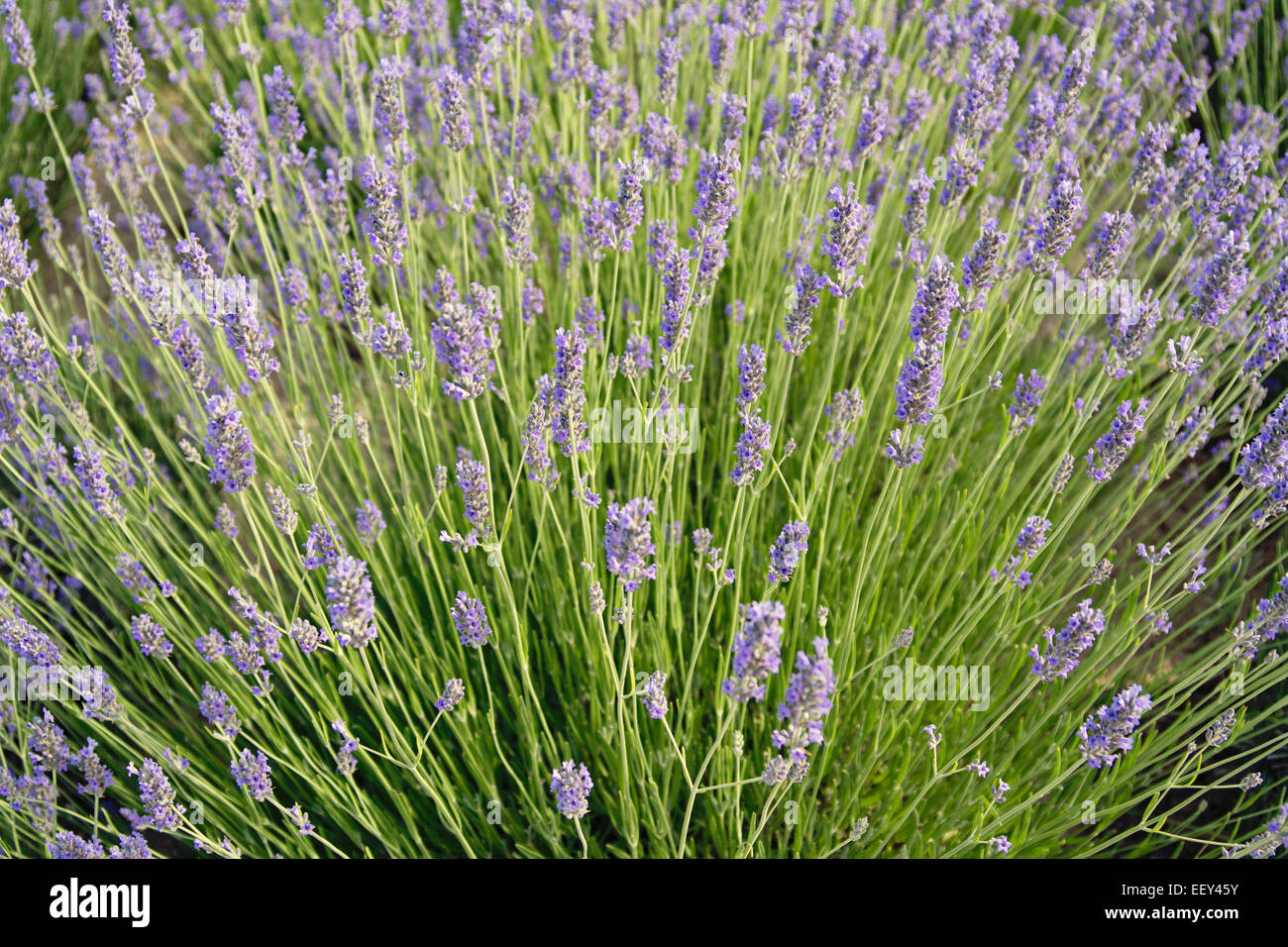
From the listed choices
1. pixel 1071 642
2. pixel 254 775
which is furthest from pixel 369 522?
pixel 1071 642

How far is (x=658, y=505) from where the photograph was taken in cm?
226

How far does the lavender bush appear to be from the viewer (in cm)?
174

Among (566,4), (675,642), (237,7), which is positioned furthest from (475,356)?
(237,7)

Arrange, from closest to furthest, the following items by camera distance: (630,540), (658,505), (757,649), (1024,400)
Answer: (757,649), (630,540), (1024,400), (658,505)

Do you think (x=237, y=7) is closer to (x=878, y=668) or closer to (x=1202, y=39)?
(x=878, y=668)

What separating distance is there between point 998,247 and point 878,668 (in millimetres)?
1021

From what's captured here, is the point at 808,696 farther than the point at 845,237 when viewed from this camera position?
No

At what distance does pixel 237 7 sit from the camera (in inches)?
98.0

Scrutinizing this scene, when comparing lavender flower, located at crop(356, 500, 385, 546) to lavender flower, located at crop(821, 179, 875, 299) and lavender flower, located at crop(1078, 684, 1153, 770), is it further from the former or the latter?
lavender flower, located at crop(1078, 684, 1153, 770)

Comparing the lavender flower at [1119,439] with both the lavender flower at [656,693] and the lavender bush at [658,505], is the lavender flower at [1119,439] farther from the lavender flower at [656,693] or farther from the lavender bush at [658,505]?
the lavender flower at [656,693]

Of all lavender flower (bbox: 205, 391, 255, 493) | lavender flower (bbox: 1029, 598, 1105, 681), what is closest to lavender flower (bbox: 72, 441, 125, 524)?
lavender flower (bbox: 205, 391, 255, 493)

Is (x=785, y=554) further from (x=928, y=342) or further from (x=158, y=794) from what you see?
(x=158, y=794)

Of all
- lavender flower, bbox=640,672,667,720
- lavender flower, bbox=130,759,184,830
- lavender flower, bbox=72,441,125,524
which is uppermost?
lavender flower, bbox=72,441,125,524

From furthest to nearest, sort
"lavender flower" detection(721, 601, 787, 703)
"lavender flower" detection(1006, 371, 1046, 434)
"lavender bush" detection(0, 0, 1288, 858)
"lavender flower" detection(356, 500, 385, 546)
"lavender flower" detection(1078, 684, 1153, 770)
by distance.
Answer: "lavender flower" detection(356, 500, 385, 546) → "lavender flower" detection(1006, 371, 1046, 434) → "lavender bush" detection(0, 0, 1288, 858) → "lavender flower" detection(1078, 684, 1153, 770) → "lavender flower" detection(721, 601, 787, 703)
